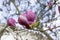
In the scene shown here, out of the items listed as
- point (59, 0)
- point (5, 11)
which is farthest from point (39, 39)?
point (5, 11)

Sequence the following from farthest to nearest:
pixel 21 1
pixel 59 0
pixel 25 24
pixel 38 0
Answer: pixel 21 1 < pixel 38 0 < pixel 59 0 < pixel 25 24

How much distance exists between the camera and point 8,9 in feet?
3.22

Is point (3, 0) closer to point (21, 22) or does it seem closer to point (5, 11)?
point (5, 11)

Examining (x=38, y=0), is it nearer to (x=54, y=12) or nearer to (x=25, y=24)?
(x=54, y=12)

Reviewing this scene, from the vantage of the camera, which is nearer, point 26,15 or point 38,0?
point 26,15

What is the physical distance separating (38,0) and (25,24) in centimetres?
64

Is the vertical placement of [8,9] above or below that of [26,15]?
below

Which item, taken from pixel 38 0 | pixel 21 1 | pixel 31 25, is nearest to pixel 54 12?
pixel 38 0

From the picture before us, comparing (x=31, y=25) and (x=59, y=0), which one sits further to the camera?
(x=59, y=0)

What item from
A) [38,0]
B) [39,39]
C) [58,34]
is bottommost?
[58,34]

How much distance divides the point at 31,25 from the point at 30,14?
0.03 metres

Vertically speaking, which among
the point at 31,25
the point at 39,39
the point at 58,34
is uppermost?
the point at 31,25

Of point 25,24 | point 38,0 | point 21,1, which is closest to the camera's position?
point 25,24

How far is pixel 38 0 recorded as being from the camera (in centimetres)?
92
